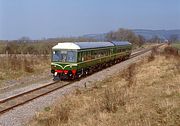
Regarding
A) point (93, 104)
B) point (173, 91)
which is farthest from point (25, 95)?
point (173, 91)

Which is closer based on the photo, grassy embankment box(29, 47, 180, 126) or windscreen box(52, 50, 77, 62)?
grassy embankment box(29, 47, 180, 126)

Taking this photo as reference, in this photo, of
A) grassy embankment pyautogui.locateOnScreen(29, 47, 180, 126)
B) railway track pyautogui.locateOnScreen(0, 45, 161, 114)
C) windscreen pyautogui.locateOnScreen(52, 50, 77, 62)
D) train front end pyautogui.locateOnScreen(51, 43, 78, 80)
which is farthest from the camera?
windscreen pyautogui.locateOnScreen(52, 50, 77, 62)

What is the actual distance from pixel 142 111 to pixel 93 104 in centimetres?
339

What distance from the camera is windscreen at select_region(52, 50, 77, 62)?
85.8 ft

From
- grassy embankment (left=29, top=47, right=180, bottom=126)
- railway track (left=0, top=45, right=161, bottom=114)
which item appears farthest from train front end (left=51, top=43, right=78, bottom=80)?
grassy embankment (left=29, top=47, right=180, bottom=126)

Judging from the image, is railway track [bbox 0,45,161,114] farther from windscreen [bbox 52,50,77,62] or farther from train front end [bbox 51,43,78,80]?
windscreen [bbox 52,50,77,62]

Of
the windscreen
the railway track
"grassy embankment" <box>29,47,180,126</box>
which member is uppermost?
the windscreen

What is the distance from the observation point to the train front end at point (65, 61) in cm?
2603

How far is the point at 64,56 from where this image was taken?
2650 cm

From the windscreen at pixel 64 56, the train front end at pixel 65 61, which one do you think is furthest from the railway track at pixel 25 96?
the windscreen at pixel 64 56

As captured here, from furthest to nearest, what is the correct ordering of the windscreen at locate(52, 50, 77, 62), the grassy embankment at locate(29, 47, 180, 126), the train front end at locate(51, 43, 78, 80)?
the windscreen at locate(52, 50, 77, 62) < the train front end at locate(51, 43, 78, 80) < the grassy embankment at locate(29, 47, 180, 126)

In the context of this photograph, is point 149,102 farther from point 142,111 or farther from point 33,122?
point 33,122

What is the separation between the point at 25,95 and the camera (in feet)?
64.5

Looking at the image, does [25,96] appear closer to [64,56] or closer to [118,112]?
[64,56]
